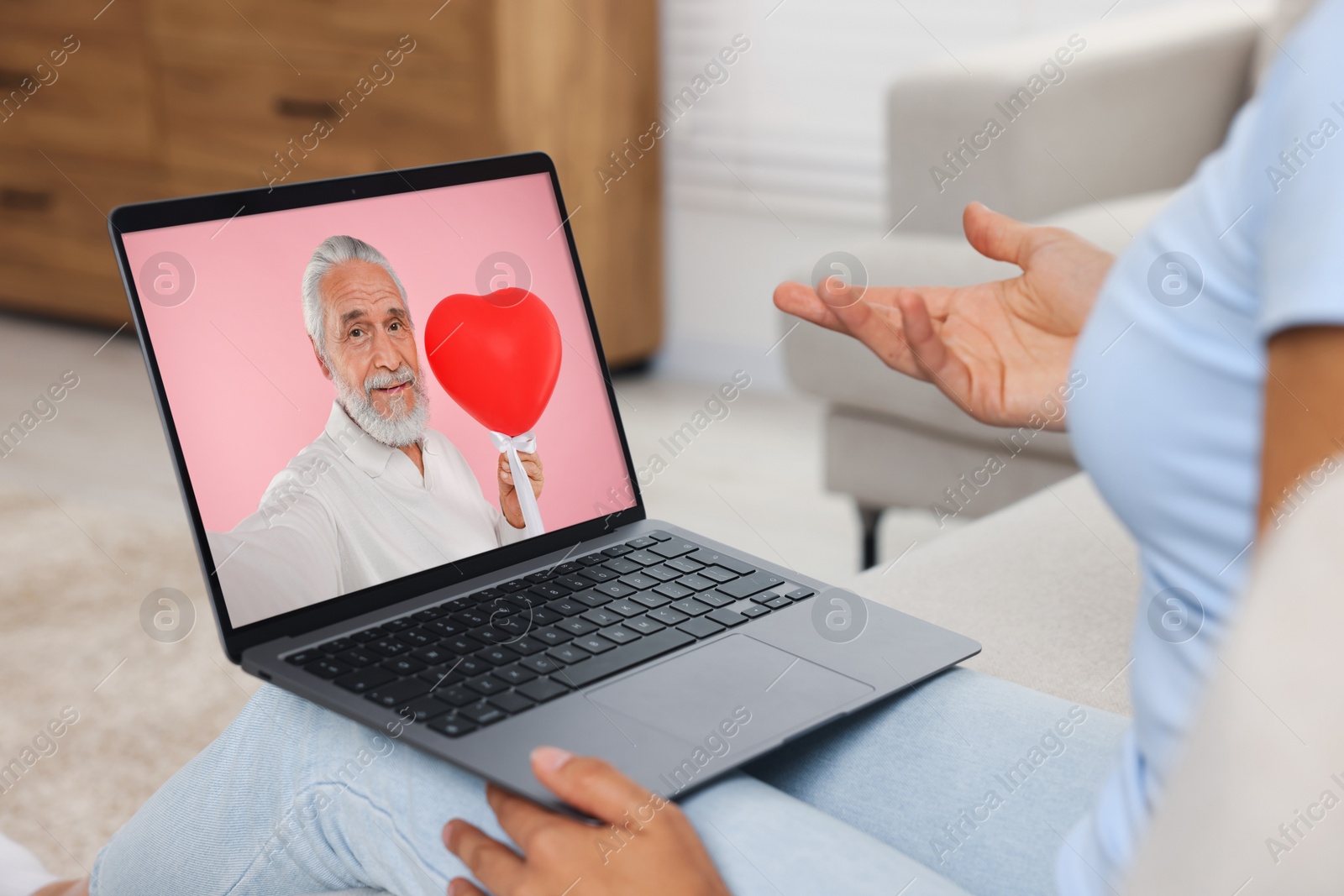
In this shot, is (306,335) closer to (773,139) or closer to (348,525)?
(348,525)

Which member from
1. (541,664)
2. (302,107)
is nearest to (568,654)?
(541,664)

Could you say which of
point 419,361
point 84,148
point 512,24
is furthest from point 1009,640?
point 84,148

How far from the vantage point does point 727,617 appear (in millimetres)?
693

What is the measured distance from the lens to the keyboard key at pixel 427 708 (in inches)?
22.6

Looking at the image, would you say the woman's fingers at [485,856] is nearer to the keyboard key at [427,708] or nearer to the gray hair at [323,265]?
the keyboard key at [427,708]

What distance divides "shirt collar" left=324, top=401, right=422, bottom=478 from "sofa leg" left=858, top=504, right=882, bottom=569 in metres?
1.08

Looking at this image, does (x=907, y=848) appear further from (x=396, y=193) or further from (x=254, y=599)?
(x=396, y=193)

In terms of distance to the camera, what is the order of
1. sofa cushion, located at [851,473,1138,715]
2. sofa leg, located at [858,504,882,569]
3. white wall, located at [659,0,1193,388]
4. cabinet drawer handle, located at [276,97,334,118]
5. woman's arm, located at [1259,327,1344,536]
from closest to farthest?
woman's arm, located at [1259,327,1344,536] < sofa cushion, located at [851,473,1138,715] < sofa leg, located at [858,504,882,569] < white wall, located at [659,0,1193,388] < cabinet drawer handle, located at [276,97,334,118]

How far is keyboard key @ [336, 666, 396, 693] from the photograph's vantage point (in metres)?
0.59

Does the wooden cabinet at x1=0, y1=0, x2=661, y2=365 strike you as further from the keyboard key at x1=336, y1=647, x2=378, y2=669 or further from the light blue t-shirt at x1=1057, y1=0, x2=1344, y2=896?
the light blue t-shirt at x1=1057, y1=0, x2=1344, y2=896

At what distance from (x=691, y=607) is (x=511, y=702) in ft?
0.47

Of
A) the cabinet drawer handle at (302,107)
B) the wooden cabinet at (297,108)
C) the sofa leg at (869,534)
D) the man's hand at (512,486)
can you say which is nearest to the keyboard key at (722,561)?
the man's hand at (512,486)

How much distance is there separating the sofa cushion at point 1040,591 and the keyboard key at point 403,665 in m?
0.37

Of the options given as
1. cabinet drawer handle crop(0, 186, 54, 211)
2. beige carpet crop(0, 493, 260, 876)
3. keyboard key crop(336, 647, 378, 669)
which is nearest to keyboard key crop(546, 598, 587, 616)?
keyboard key crop(336, 647, 378, 669)
